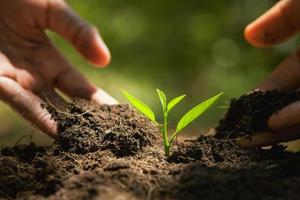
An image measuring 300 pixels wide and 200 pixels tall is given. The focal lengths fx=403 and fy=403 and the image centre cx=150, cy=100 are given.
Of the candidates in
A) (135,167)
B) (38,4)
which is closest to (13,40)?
(38,4)

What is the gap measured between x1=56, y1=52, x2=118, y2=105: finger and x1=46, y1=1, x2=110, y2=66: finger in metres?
0.14

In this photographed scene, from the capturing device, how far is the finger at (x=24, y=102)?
1.84m

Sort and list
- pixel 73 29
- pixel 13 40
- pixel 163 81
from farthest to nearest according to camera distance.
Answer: pixel 163 81, pixel 13 40, pixel 73 29

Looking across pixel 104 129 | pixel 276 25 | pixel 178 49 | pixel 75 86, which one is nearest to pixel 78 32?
pixel 75 86

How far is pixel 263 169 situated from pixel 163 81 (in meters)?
3.71

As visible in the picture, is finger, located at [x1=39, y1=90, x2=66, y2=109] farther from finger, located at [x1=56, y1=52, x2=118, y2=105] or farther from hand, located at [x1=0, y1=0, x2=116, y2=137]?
finger, located at [x1=56, y1=52, x2=118, y2=105]

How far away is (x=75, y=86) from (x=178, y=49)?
3.10 meters

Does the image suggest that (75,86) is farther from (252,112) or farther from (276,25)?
(276,25)

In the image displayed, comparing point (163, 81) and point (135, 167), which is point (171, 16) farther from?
point (135, 167)

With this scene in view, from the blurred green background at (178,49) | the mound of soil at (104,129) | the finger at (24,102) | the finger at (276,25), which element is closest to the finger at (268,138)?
the mound of soil at (104,129)

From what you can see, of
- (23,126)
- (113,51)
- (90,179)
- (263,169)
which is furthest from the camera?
(113,51)

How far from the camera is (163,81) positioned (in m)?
5.06

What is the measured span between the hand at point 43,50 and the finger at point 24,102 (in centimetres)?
1

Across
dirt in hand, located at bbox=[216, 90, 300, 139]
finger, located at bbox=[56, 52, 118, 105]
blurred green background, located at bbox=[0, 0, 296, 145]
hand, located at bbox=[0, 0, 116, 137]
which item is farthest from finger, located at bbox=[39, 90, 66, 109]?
blurred green background, located at bbox=[0, 0, 296, 145]
